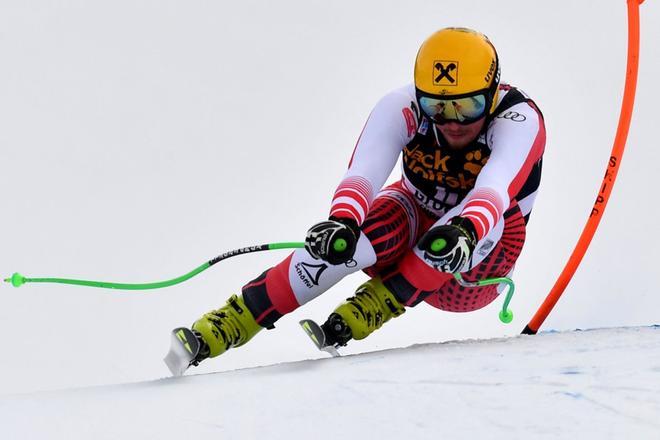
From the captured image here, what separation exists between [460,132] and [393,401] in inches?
59.5

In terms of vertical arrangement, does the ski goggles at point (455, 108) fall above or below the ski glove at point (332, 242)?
above

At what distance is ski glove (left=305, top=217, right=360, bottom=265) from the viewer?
3145 millimetres

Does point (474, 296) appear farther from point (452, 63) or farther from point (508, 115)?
point (452, 63)

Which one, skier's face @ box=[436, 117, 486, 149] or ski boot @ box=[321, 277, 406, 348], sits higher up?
skier's face @ box=[436, 117, 486, 149]

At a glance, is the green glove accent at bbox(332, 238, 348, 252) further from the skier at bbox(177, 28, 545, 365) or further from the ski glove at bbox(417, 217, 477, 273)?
the ski glove at bbox(417, 217, 477, 273)

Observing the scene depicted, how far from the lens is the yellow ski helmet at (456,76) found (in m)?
3.31

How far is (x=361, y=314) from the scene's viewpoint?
11.5ft

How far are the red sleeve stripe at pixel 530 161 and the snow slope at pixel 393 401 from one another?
2.43 feet

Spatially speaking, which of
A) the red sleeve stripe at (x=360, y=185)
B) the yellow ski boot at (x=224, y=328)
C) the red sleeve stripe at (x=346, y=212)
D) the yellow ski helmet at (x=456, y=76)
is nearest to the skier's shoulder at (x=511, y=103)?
the yellow ski helmet at (x=456, y=76)

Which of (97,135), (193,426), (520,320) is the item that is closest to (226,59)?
(97,135)

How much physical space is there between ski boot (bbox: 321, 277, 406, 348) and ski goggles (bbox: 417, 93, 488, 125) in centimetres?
64

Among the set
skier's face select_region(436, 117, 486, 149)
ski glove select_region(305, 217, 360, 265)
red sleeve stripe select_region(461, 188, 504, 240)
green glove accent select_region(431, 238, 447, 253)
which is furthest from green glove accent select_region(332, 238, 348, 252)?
skier's face select_region(436, 117, 486, 149)

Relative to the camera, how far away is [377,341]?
500 centimetres

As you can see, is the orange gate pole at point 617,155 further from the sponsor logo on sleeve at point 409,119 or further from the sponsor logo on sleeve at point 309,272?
the sponsor logo on sleeve at point 309,272
